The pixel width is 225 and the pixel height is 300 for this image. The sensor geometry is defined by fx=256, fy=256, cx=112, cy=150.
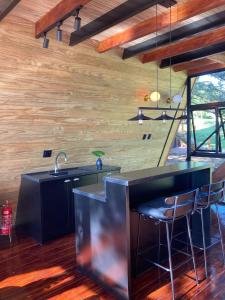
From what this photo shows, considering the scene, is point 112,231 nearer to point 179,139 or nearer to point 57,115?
point 57,115

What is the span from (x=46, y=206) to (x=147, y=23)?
2818 millimetres

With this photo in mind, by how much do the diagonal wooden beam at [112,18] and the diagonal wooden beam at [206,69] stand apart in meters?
2.94

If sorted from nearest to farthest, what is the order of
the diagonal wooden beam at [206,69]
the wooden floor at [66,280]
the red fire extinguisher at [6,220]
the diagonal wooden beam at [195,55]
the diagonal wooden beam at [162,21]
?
the wooden floor at [66,280] → the diagonal wooden beam at [162,21] → the red fire extinguisher at [6,220] → the diagonal wooden beam at [195,55] → the diagonal wooden beam at [206,69]

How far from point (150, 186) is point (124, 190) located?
770mm

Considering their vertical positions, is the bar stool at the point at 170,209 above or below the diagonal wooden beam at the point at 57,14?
below

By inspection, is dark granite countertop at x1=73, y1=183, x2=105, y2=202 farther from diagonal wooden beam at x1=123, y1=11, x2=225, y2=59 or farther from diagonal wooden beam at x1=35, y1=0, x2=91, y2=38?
diagonal wooden beam at x1=123, y1=11, x2=225, y2=59

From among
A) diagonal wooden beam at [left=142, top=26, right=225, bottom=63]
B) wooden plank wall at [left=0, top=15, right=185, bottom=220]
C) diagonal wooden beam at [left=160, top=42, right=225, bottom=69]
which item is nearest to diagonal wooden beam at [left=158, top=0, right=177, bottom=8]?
diagonal wooden beam at [left=142, top=26, right=225, bottom=63]

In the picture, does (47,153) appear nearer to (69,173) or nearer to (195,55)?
(69,173)

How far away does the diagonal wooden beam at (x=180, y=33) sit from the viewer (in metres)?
3.22

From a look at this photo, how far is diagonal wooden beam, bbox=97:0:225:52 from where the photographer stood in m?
2.74

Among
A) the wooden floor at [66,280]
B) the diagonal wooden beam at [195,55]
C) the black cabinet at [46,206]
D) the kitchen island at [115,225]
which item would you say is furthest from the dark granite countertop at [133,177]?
the diagonal wooden beam at [195,55]

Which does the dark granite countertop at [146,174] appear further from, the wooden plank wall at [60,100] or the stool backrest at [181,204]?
the wooden plank wall at [60,100]

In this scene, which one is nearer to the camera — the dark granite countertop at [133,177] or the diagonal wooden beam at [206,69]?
the dark granite countertop at [133,177]

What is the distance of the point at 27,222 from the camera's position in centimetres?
384
